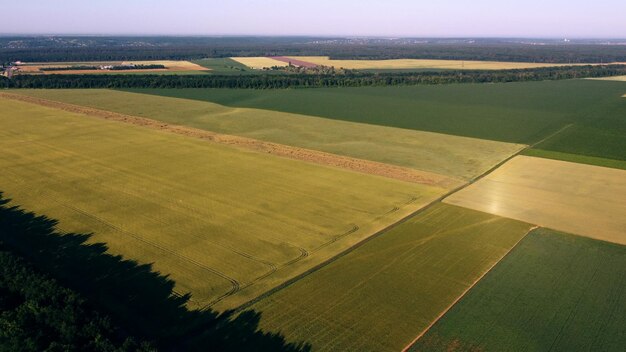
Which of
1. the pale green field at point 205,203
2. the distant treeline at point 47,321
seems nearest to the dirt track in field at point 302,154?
the pale green field at point 205,203

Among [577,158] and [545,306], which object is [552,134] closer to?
[577,158]

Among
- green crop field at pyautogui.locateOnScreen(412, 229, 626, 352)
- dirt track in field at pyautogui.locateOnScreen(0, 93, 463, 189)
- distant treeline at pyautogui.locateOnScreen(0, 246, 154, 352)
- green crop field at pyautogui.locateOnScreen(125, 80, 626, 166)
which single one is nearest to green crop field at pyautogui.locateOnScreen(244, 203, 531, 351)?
green crop field at pyautogui.locateOnScreen(412, 229, 626, 352)

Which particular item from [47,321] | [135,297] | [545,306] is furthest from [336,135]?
[47,321]

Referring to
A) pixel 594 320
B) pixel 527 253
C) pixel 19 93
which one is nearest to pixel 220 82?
pixel 19 93

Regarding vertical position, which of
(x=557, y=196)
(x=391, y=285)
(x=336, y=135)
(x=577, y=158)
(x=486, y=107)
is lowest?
(x=391, y=285)

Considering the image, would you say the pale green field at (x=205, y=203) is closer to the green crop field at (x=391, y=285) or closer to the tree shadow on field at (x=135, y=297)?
the tree shadow on field at (x=135, y=297)

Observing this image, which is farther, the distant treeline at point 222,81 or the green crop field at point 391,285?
the distant treeline at point 222,81
